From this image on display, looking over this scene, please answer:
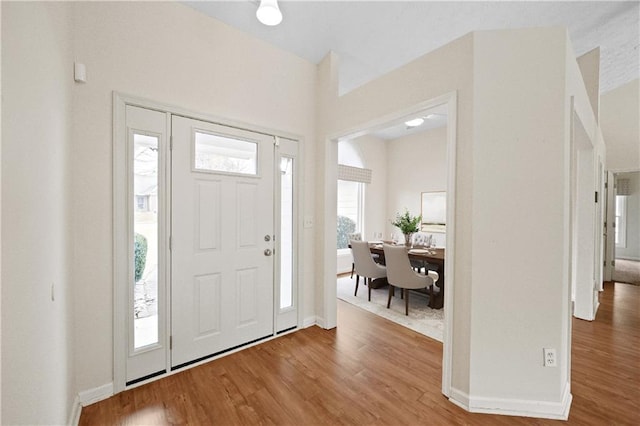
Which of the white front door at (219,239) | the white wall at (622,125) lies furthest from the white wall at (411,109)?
the white wall at (622,125)

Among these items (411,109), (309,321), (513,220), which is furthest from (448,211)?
(309,321)

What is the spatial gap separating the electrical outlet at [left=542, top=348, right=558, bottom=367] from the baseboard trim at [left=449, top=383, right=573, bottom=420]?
0.82 ft

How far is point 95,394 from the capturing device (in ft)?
6.19

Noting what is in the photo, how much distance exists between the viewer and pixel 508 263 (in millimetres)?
1812

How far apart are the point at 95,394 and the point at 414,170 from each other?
632 cm

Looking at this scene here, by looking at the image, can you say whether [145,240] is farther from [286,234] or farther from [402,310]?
[402,310]

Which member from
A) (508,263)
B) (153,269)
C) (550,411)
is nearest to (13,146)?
(153,269)

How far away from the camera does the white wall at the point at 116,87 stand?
186 centimetres

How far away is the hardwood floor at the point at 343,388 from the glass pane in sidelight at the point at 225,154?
1.77 meters

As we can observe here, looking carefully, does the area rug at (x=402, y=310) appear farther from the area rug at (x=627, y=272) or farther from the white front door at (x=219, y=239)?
the area rug at (x=627, y=272)

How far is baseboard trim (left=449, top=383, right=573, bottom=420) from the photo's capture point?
175cm

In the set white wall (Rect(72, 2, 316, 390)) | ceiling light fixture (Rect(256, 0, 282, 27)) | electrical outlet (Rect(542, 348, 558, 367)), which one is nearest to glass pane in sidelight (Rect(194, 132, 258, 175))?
white wall (Rect(72, 2, 316, 390))

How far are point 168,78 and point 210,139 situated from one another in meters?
0.56

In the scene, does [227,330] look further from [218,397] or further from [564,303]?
[564,303]
